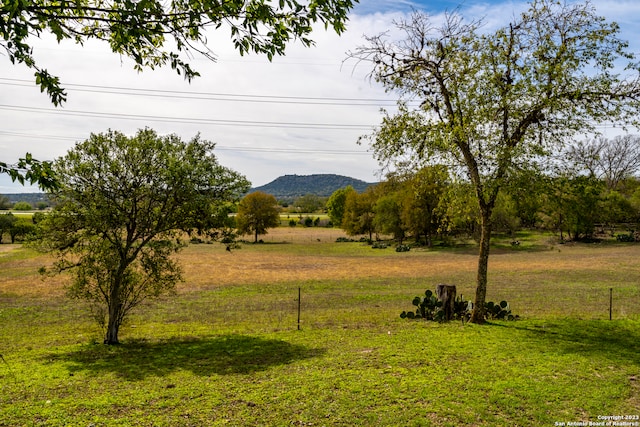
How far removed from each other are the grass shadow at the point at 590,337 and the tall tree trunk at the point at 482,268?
2.10ft

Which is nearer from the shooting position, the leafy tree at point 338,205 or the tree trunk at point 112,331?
the tree trunk at point 112,331

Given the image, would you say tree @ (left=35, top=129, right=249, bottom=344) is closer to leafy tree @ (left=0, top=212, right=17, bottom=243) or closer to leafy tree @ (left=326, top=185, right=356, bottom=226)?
leafy tree @ (left=0, top=212, right=17, bottom=243)

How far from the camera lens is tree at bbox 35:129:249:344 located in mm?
13891

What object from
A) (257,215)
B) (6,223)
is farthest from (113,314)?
(6,223)

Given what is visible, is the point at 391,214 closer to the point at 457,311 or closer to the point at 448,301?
the point at 457,311

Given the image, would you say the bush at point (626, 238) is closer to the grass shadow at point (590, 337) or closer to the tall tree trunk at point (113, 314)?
the grass shadow at point (590, 337)

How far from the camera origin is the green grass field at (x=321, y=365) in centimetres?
721

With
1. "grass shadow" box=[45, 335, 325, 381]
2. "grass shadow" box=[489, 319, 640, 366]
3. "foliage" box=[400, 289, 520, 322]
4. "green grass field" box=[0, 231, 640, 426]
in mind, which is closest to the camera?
"green grass field" box=[0, 231, 640, 426]

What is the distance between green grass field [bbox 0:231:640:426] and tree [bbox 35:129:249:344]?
2.22m

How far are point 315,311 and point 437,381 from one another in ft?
39.2

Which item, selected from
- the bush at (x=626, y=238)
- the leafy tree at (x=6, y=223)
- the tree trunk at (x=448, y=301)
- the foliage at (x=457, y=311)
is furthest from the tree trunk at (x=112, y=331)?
the leafy tree at (x=6, y=223)

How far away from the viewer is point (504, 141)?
14.2m

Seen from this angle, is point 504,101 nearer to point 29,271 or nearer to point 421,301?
point 421,301

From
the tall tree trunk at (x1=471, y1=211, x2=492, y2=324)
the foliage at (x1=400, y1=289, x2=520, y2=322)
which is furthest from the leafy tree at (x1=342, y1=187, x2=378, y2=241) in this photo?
the tall tree trunk at (x1=471, y1=211, x2=492, y2=324)
